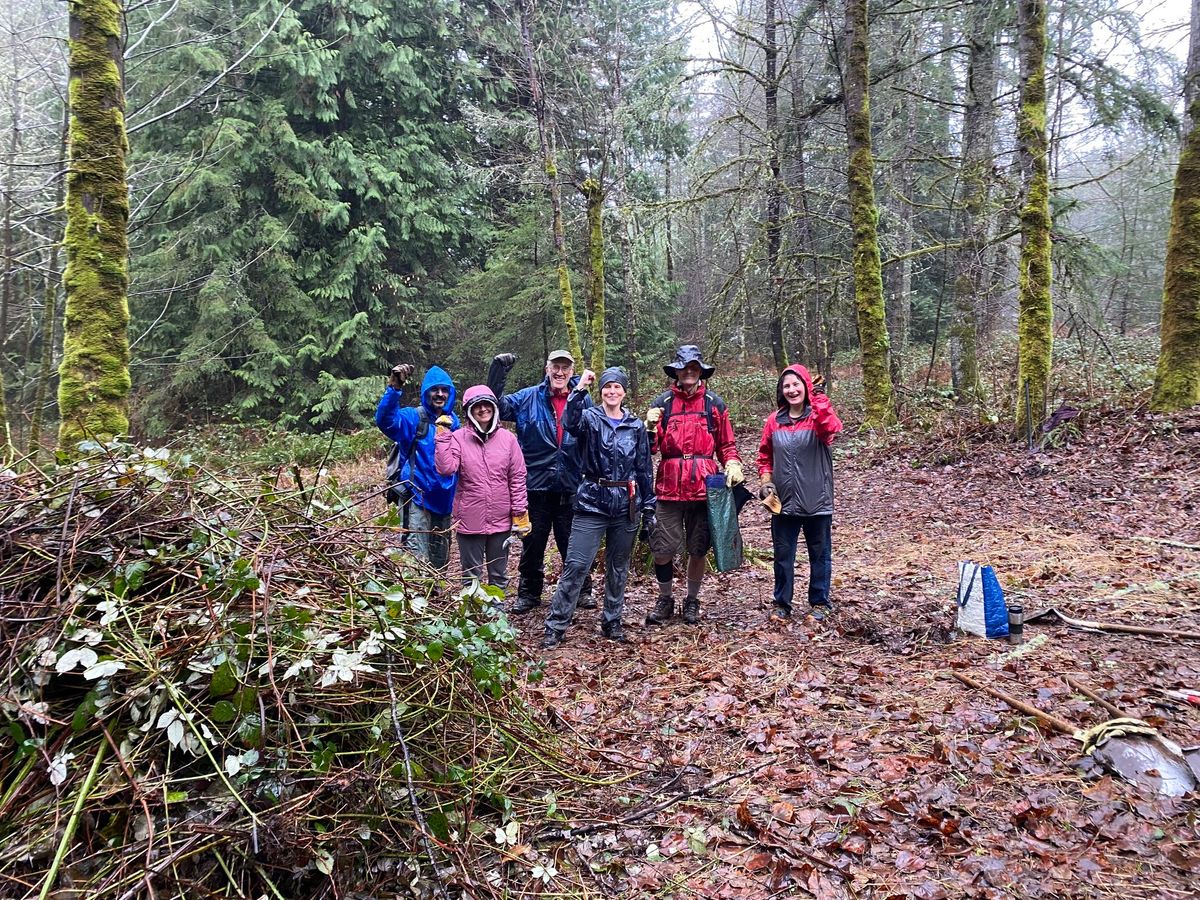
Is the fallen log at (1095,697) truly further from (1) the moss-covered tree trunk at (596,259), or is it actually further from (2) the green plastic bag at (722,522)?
(1) the moss-covered tree trunk at (596,259)

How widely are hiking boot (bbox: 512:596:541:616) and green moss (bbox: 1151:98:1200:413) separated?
930 centimetres

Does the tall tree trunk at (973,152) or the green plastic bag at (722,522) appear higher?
the tall tree trunk at (973,152)

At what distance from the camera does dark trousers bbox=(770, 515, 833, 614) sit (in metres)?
5.60

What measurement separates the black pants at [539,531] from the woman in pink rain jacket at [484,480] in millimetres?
660

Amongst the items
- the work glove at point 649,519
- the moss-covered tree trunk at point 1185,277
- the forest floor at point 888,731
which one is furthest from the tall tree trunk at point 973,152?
the work glove at point 649,519

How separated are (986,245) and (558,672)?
393 inches

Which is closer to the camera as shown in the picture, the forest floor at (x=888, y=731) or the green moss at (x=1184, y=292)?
the forest floor at (x=888, y=731)

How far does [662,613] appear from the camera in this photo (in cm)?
590

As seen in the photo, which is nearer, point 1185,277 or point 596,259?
Answer: point 1185,277

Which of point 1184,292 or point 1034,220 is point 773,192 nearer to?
point 1034,220

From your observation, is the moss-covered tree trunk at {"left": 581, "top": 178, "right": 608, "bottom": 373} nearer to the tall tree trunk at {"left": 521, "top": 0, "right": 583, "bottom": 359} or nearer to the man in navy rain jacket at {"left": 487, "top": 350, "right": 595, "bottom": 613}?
the tall tree trunk at {"left": 521, "top": 0, "right": 583, "bottom": 359}

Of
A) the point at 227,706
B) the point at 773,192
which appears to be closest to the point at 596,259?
the point at 773,192

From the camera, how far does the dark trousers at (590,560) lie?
5.30 m

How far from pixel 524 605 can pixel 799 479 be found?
2760 millimetres
